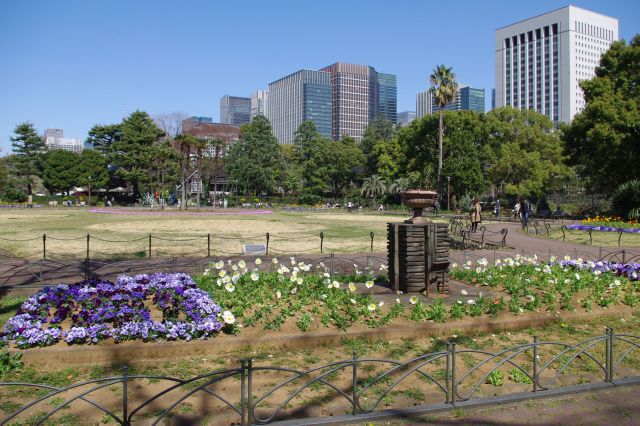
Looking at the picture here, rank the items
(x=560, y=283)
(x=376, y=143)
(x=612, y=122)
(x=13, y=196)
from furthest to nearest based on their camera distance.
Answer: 1. (x=376, y=143)
2. (x=13, y=196)
3. (x=612, y=122)
4. (x=560, y=283)

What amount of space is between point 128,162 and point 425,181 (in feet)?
129

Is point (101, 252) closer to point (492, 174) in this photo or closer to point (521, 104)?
point (492, 174)

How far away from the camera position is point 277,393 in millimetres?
5555

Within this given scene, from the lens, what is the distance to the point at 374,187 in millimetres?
62125

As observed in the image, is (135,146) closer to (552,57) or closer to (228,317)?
(228,317)

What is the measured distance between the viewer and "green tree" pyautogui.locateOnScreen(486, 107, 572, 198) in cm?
4922

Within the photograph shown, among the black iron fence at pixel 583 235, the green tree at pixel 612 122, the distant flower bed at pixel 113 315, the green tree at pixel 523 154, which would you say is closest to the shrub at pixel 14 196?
the green tree at pixel 523 154

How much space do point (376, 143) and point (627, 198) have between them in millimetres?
41521

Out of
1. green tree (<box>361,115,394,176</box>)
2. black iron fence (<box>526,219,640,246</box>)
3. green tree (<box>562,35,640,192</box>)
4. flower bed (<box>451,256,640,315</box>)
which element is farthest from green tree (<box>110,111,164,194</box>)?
flower bed (<box>451,256,640,315</box>)

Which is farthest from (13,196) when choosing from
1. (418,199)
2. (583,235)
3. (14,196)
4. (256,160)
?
(418,199)

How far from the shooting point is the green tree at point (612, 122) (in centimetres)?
3366

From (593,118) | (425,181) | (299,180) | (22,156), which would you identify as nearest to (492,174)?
(425,181)

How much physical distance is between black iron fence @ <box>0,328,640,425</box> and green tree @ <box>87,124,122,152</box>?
71.3 metres

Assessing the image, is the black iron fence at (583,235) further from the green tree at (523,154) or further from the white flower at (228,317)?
the green tree at (523,154)
